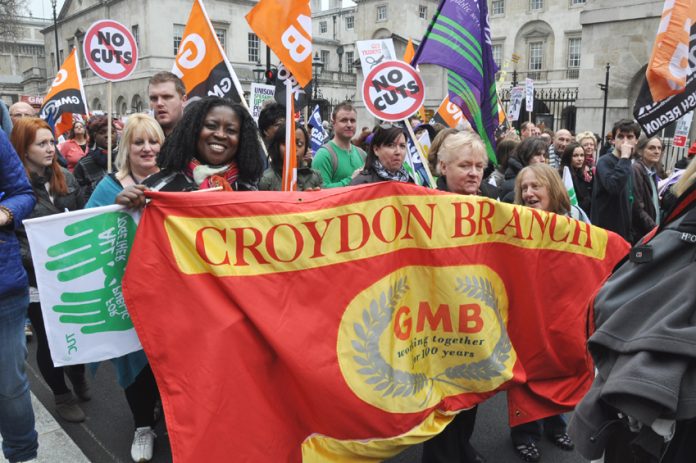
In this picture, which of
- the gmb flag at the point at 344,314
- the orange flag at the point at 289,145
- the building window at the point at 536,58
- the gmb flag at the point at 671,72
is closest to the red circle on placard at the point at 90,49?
the orange flag at the point at 289,145

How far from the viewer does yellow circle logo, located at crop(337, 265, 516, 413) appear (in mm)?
2881

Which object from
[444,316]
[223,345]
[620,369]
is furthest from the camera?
[444,316]

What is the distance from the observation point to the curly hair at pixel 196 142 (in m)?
3.37

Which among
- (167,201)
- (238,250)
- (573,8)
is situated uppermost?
(573,8)

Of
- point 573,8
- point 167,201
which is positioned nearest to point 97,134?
point 167,201

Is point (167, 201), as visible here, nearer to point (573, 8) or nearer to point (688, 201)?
point (688, 201)

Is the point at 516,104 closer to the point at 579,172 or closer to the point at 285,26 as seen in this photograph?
the point at 579,172

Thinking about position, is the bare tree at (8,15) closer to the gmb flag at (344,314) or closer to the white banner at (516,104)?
the white banner at (516,104)

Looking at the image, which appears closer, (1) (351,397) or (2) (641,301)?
(2) (641,301)

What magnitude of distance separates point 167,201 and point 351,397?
127 centimetres

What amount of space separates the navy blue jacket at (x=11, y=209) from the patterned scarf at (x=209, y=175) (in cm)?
86

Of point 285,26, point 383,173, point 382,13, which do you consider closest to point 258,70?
point 383,173

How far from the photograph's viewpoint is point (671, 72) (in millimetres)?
4508

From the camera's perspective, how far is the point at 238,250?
276cm
